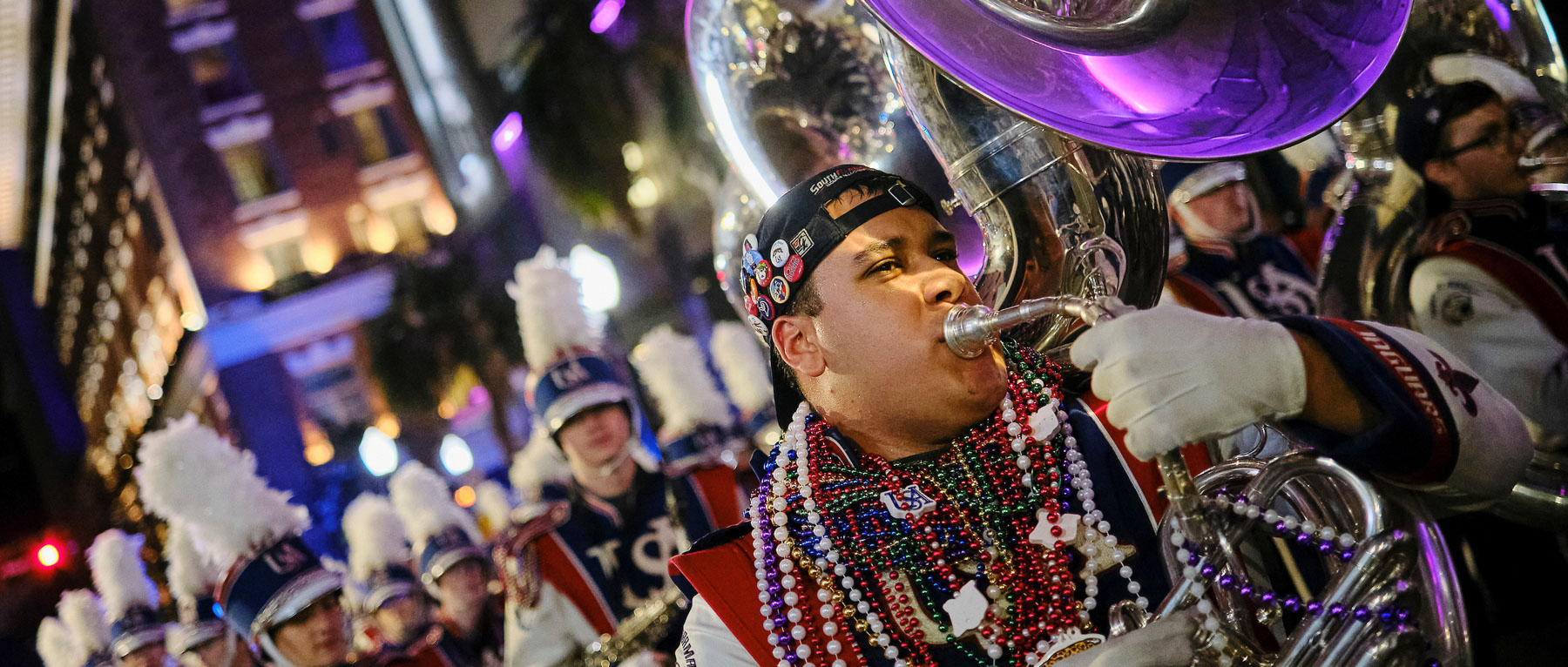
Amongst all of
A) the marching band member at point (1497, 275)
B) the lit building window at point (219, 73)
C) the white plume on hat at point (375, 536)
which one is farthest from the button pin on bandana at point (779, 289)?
the lit building window at point (219, 73)

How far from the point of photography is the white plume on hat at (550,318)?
5.07 m

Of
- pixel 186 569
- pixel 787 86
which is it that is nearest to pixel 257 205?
pixel 186 569

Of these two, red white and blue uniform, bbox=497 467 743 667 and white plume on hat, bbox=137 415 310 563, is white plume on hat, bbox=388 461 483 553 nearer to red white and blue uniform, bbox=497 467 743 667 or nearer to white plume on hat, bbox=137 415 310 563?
white plume on hat, bbox=137 415 310 563

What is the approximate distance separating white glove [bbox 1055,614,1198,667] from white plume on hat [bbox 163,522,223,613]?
5.31 meters

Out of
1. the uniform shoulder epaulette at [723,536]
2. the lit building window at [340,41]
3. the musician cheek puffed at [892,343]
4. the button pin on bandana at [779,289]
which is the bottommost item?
the uniform shoulder epaulette at [723,536]

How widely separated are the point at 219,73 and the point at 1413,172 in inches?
953

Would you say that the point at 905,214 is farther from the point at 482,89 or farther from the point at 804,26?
the point at 482,89

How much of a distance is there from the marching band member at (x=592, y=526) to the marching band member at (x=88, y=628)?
147 inches

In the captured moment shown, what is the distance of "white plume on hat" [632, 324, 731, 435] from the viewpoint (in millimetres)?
5777

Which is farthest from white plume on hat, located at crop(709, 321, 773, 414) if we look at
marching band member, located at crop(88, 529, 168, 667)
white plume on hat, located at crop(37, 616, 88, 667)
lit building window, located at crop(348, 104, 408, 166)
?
lit building window, located at crop(348, 104, 408, 166)

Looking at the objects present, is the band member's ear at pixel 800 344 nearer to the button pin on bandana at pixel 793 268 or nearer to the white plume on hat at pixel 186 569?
the button pin on bandana at pixel 793 268

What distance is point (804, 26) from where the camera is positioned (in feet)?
9.02

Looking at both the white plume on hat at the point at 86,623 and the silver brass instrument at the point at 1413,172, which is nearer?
the silver brass instrument at the point at 1413,172

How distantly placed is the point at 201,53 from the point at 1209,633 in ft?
82.1
